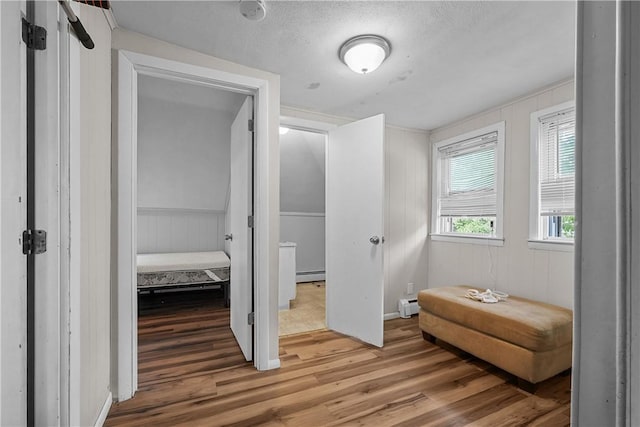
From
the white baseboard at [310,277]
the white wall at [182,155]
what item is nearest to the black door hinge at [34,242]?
the white wall at [182,155]

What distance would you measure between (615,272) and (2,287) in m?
1.38

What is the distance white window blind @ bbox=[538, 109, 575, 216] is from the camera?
2.41 metres

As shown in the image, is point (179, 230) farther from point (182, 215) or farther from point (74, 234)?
point (74, 234)

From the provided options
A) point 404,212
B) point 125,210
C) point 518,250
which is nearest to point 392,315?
point 404,212

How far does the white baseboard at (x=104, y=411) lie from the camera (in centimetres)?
160

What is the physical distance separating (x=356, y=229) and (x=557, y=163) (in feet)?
5.75

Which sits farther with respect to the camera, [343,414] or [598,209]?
[343,414]

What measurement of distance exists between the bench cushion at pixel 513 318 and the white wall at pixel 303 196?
2788 millimetres

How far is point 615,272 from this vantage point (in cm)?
39

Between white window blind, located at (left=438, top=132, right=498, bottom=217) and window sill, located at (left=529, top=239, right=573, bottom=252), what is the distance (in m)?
0.49

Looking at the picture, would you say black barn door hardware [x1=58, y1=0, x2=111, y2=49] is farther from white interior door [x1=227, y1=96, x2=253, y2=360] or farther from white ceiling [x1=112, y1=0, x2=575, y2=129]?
white interior door [x1=227, y1=96, x2=253, y2=360]

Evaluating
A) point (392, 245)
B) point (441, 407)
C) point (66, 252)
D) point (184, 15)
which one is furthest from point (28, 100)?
point (392, 245)

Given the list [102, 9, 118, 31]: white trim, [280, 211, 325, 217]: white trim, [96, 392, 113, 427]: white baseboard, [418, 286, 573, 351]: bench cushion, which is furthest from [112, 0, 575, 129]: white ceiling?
[280, 211, 325, 217]: white trim

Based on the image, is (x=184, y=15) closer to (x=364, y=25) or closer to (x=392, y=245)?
(x=364, y=25)
